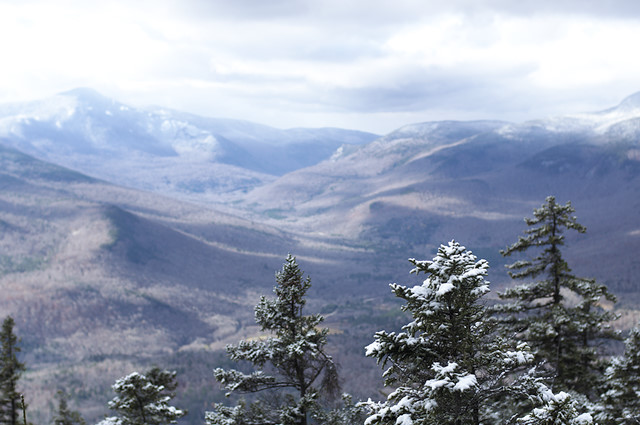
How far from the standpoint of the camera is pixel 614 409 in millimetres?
21953

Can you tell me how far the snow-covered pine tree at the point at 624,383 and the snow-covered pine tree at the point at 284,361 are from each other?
12154 millimetres

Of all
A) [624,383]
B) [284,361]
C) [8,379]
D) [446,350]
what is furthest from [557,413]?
[8,379]

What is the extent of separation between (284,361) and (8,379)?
52.7 feet

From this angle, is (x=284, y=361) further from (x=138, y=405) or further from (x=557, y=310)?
(x=557, y=310)

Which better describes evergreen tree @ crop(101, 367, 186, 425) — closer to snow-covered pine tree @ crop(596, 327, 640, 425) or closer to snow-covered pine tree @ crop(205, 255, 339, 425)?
snow-covered pine tree @ crop(205, 255, 339, 425)

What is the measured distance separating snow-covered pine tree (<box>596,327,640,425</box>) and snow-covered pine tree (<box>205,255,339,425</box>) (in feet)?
39.9

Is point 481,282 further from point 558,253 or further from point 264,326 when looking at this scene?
point 558,253

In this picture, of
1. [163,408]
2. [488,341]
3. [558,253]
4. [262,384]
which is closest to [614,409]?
[558,253]

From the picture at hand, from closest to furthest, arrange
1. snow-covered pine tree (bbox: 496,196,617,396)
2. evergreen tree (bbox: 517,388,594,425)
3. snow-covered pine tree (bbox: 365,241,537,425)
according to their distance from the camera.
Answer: evergreen tree (bbox: 517,388,594,425) → snow-covered pine tree (bbox: 365,241,537,425) → snow-covered pine tree (bbox: 496,196,617,396)

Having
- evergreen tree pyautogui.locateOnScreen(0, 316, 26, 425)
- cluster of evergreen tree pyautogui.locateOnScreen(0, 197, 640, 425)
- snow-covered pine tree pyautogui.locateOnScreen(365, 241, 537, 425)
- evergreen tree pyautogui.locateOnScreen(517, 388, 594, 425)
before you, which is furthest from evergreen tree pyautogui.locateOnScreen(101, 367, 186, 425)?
evergreen tree pyautogui.locateOnScreen(517, 388, 594, 425)

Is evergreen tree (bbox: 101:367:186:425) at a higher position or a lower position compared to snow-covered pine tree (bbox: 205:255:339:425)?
lower

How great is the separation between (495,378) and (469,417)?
1180mm

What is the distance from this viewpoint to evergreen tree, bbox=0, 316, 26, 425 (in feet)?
79.0

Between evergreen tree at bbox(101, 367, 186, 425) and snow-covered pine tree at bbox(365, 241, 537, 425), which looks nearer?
snow-covered pine tree at bbox(365, 241, 537, 425)
